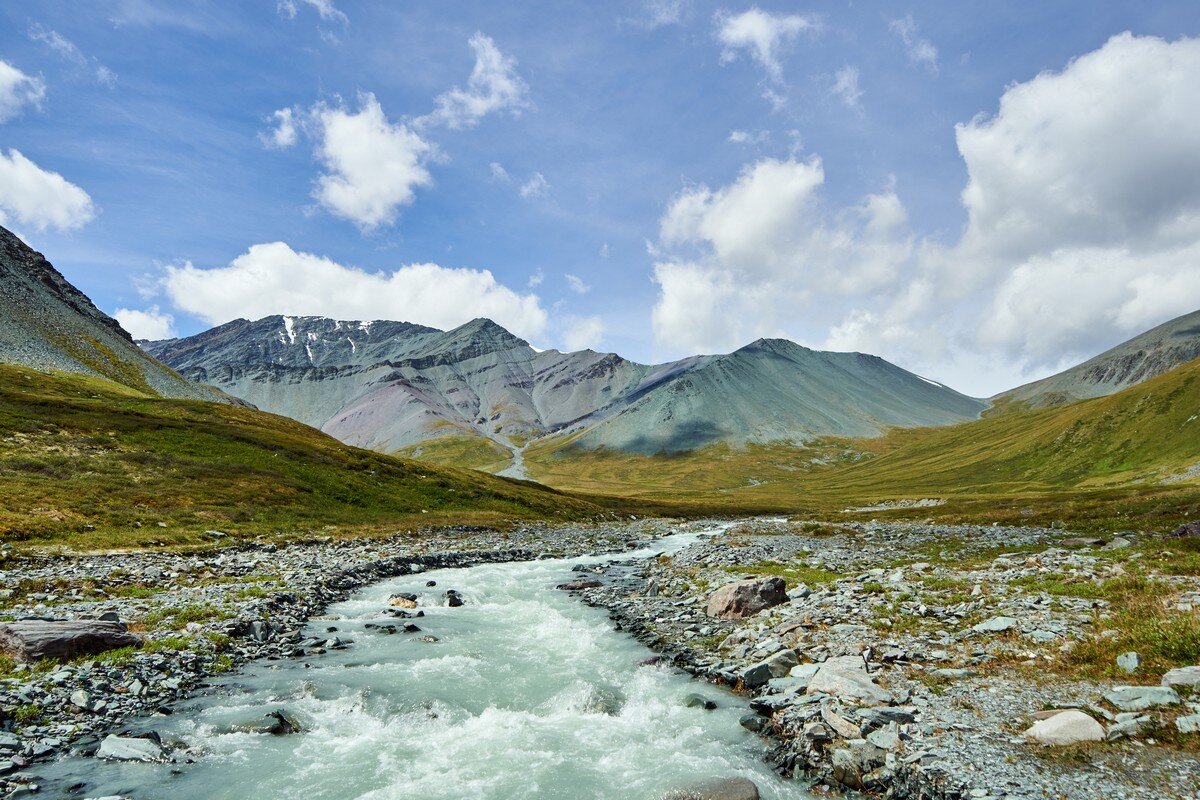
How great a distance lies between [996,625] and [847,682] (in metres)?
7.07

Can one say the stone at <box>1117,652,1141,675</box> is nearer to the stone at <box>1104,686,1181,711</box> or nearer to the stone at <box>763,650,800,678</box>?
the stone at <box>1104,686,1181,711</box>

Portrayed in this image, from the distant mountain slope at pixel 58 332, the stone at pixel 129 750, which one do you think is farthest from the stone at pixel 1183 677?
the distant mountain slope at pixel 58 332

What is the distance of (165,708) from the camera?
15.6 meters

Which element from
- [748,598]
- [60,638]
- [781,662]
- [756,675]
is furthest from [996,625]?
[60,638]

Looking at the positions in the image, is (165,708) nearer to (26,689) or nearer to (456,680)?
(26,689)

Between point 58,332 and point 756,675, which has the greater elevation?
point 58,332

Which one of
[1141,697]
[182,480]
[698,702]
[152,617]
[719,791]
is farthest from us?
[182,480]

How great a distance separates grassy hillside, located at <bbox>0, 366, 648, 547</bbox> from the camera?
3969 cm

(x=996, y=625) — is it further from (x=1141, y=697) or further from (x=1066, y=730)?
(x=1066, y=730)

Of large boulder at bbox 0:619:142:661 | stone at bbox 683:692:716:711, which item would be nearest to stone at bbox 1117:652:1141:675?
stone at bbox 683:692:716:711

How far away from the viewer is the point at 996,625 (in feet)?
59.5

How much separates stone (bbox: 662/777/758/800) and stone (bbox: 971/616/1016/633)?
11.0 m

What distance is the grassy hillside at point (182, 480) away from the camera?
130ft

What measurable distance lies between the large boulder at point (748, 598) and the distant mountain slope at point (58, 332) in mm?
156251
